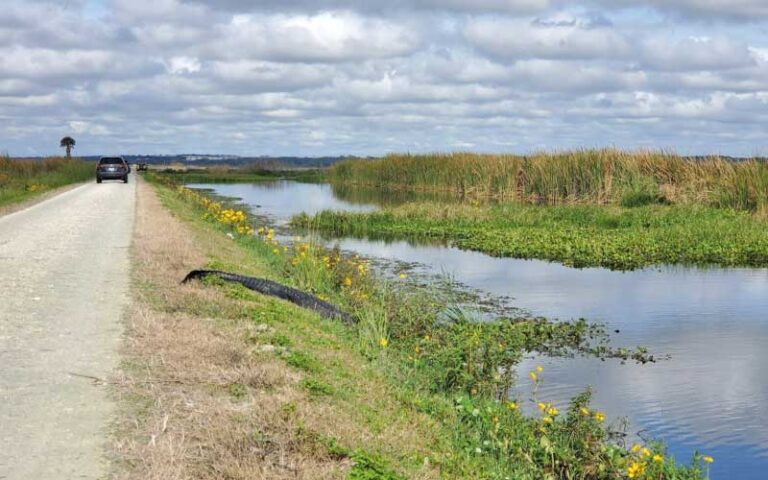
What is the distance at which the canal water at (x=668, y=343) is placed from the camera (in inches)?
366

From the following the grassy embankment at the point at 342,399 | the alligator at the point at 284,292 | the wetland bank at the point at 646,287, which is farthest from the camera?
the alligator at the point at 284,292

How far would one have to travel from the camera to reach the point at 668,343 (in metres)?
13.2

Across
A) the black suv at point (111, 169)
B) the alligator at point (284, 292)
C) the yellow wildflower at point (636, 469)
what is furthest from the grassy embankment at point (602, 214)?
the black suv at point (111, 169)

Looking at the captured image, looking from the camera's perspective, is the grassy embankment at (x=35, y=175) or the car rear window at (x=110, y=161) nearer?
the grassy embankment at (x=35, y=175)

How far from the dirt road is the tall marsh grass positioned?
2285cm

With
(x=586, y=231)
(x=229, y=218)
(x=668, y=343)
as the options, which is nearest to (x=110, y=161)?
(x=229, y=218)

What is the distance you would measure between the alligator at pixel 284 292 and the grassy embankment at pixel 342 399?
0.43 meters

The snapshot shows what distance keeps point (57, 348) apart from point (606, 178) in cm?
3290

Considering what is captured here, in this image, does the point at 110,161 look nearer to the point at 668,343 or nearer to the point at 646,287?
the point at 646,287

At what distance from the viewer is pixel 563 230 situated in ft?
90.6

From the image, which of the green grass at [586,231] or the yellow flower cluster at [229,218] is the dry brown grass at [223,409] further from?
the green grass at [586,231]

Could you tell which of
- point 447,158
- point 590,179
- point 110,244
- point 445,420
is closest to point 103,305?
point 445,420

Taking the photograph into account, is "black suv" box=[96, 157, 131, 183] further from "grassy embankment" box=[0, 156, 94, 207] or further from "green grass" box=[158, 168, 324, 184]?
"green grass" box=[158, 168, 324, 184]

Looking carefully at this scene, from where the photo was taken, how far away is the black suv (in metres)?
52.7
